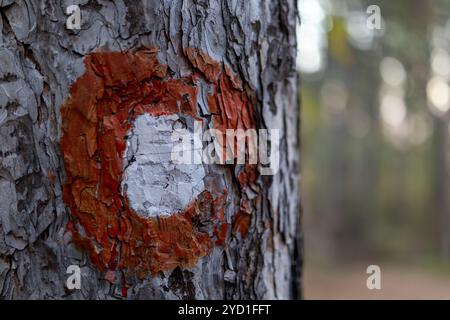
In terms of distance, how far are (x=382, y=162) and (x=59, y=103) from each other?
18.0 m

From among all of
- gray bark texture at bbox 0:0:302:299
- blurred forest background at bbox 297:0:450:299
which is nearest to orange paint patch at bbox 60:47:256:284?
gray bark texture at bbox 0:0:302:299

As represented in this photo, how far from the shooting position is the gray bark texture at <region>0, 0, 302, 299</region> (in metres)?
1.12

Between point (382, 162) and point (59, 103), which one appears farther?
point (382, 162)

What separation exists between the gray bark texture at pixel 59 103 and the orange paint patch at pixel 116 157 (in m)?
0.02

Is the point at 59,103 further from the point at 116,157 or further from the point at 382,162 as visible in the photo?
the point at 382,162

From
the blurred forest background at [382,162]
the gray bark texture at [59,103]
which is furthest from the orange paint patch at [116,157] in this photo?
the blurred forest background at [382,162]

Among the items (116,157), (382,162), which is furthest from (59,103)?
(382,162)

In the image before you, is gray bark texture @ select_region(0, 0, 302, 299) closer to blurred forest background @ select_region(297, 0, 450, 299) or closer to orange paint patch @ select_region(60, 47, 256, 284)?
orange paint patch @ select_region(60, 47, 256, 284)

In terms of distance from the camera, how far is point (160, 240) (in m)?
1.13

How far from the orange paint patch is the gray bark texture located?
0.02 meters

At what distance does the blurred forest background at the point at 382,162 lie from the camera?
31.4ft

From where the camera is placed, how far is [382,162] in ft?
58.6

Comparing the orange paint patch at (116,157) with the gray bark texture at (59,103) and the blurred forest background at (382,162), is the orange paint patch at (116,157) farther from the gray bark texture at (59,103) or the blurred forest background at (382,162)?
the blurred forest background at (382,162)

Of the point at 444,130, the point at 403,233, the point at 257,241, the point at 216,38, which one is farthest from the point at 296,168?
the point at 403,233
